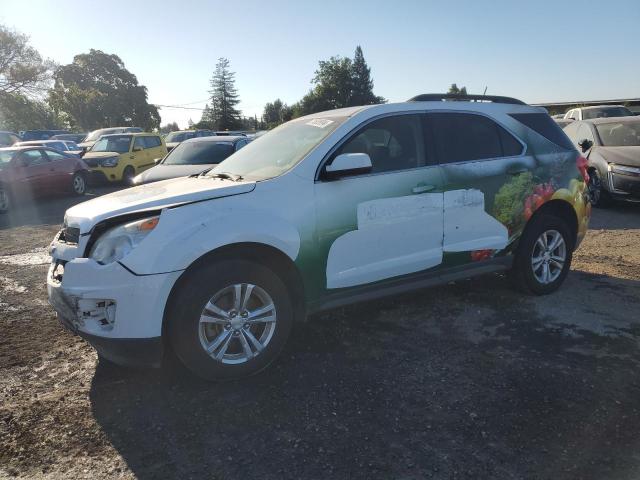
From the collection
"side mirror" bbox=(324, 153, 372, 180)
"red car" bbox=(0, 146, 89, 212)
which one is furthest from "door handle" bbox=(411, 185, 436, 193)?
"red car" bbox=(0, 146, 89, 212)

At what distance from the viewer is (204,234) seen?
3.16 meters

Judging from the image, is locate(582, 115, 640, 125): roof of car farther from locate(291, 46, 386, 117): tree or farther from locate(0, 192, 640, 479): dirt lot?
locate(291, 46, 386, 117): tree

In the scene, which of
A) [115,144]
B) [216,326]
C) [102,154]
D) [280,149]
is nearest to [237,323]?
[216,326]

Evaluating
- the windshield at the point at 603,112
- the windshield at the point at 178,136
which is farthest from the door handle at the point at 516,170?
the windshield at the point at 178,136

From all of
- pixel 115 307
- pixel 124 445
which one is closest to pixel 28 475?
pixel 124 445

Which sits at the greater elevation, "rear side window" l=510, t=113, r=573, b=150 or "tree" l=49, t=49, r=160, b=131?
"tree" l=49, t=49, r=160, b=131

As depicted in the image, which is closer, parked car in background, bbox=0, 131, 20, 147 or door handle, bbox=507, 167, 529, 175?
door handle, bbox=507, 167, 529, 175

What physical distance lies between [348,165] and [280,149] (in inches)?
32.4

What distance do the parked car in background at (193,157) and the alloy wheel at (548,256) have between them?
241 inches

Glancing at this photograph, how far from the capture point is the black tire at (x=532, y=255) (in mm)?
4727

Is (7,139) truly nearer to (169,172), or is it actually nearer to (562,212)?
(169,172)

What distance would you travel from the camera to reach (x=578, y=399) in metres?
3.11

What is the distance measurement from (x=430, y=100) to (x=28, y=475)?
3870 mm

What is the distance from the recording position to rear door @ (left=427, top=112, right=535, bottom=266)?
422 centimetres
